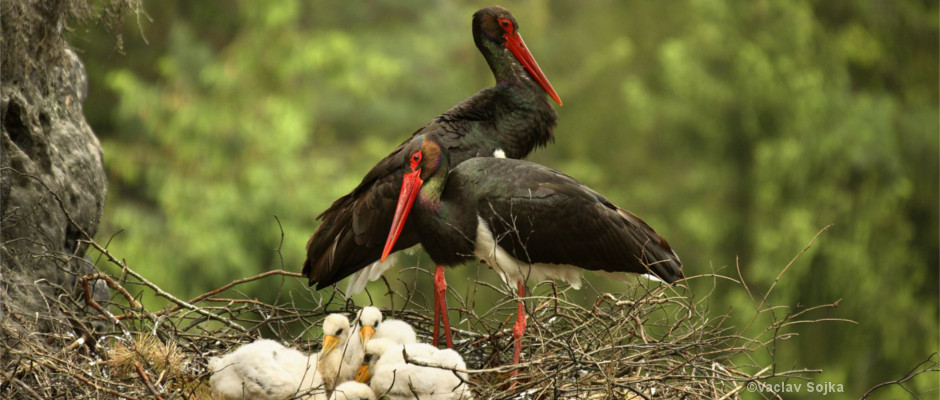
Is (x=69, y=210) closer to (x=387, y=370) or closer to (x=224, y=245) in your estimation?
(x=387, y=370)

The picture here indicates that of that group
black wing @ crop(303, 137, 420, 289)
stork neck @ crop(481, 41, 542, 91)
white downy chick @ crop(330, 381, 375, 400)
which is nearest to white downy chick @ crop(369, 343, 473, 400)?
white downy chick @ crop(330, 381, 375, 400)

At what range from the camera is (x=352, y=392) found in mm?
4414

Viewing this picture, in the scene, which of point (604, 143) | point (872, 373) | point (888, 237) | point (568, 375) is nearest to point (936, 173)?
point (888, 237)

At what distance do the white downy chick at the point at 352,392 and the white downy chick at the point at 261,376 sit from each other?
0.07 m

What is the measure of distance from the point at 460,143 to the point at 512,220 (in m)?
0.67

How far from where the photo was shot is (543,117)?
5945mm

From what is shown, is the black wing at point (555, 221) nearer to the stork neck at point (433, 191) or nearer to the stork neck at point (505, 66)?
the stork neck at point (433, 191)

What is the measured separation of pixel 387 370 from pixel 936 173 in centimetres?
1163

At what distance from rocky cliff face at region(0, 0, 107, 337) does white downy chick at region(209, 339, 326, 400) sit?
0.66 metres

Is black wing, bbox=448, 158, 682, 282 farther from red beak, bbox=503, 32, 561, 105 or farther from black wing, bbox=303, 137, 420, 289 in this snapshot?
red beak, bbox=503, 32, 561, 105

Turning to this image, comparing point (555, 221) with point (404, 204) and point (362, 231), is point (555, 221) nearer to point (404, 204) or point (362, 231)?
point (404, 204)

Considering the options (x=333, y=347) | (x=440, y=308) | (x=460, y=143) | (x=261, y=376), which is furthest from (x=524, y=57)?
(x=261, y=376)

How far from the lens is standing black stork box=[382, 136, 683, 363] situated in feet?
16.8

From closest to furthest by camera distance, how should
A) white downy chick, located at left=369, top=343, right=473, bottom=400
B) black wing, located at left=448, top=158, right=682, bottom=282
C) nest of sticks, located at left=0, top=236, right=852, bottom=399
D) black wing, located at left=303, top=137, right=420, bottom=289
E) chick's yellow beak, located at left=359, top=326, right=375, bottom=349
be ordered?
nest of sticks, located at left=0, top=236, right=852, bottom=399 → white downy chick, located at left=369, top=343, right=473, bottom=400 → chick's yellow beak, located at left=359, top=326, right=375, bottom=349 → black wing, located at left=448, top=158, right=682, bottom=282 → black wing, located at left=303, top=137, right=420, bottom=289
